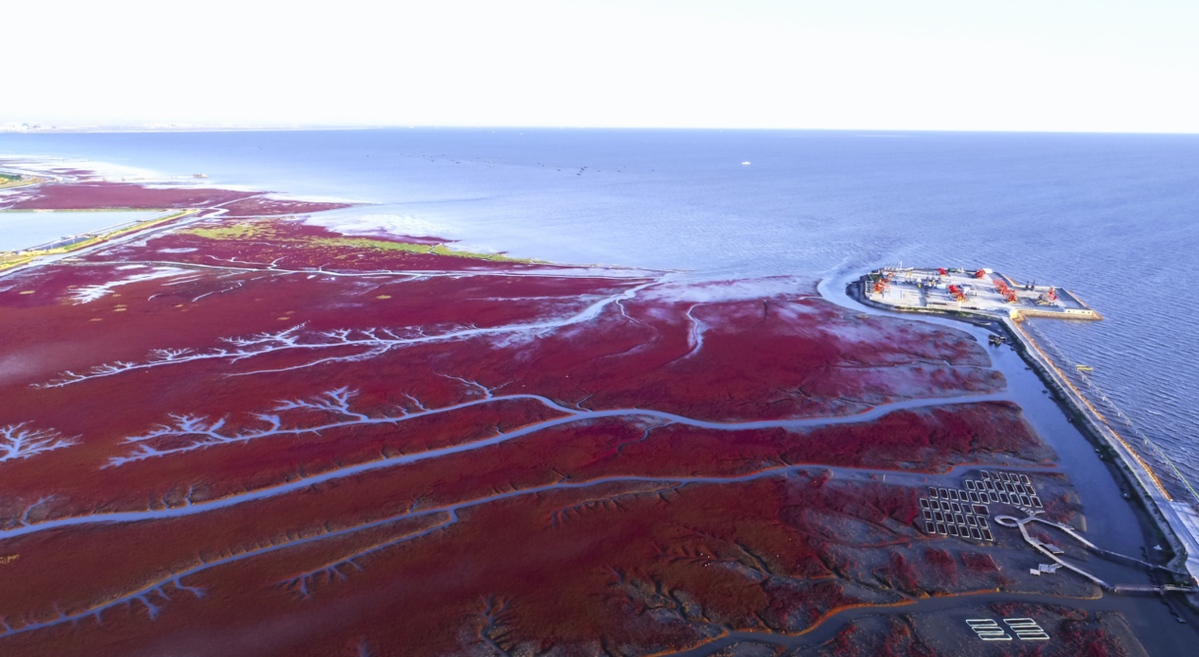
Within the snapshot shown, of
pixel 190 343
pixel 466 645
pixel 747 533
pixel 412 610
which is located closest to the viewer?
pixel 466 645

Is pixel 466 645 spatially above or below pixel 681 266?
below

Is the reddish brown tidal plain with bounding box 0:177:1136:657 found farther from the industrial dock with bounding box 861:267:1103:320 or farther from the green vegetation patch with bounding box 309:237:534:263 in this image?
the green vegetation patch with bounding box 309:237:534:263

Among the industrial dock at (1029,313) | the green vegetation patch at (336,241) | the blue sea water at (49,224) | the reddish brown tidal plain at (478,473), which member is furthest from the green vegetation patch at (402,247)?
the industrial dock at (1029,313)

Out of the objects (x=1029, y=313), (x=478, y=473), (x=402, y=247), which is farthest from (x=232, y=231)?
(x=1029, y=313)

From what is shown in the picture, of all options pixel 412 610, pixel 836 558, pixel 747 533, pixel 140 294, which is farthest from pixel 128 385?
pixel 836 558

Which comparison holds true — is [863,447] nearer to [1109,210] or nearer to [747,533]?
[747,533]

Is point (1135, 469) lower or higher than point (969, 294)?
lower

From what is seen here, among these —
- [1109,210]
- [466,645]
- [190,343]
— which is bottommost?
[466,645]

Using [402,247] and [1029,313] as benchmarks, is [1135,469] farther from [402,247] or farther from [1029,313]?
[402,247]
